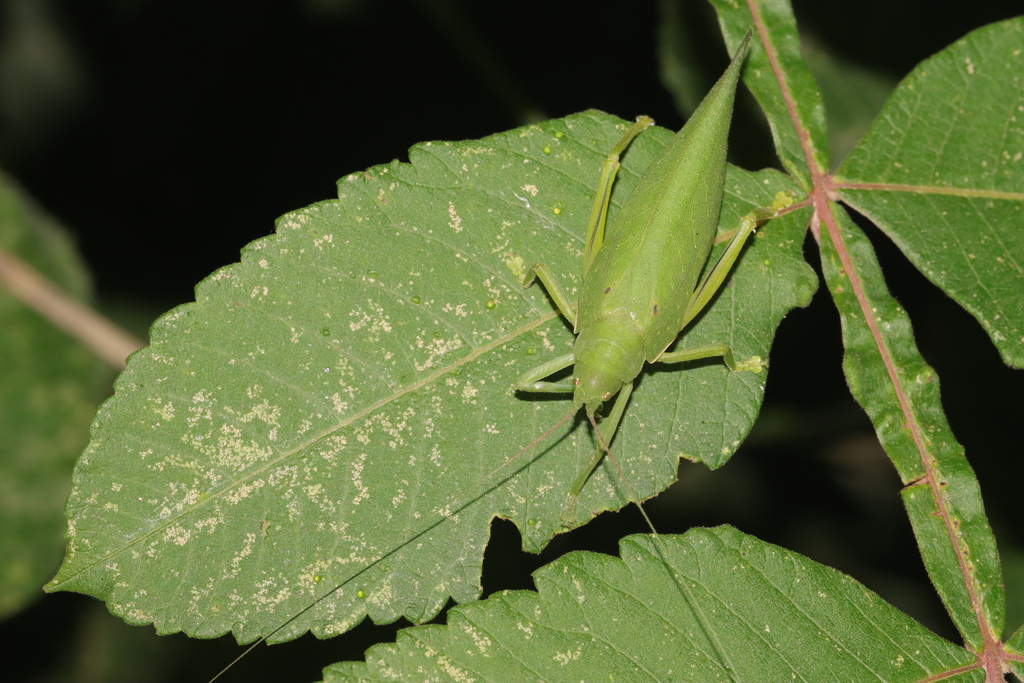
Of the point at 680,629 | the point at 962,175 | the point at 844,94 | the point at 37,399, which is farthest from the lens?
the point at 844,94

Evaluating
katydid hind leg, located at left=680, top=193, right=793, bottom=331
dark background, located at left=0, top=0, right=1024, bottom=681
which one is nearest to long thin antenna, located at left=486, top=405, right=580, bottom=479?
katydid hind leg, located at left=680, top=193, right=793, bottom=331

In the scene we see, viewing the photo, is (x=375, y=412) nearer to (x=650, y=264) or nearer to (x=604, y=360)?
(x=604, y=360)

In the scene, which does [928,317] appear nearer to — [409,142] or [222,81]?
[409,142]

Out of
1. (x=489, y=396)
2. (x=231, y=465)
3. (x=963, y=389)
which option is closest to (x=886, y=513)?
(x=963, y=389)

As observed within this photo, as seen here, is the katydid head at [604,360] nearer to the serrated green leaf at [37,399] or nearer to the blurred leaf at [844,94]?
the blurred leaf at [844,94]

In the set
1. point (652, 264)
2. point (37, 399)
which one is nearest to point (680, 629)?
point (652, 264)

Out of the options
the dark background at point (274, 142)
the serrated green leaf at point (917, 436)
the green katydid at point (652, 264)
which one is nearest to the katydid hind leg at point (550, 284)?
the green katydid at point (652, 264)
